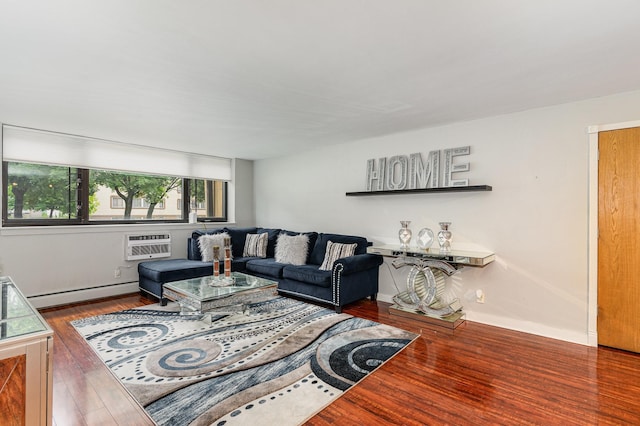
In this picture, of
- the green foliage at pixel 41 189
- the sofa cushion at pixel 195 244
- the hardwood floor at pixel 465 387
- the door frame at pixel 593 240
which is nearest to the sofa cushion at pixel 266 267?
the sofa cushion at pixel 195 244

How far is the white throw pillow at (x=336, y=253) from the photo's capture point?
173 inches

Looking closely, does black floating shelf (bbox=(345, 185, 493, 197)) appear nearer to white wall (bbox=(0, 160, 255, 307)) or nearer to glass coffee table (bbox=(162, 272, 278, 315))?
glass coffee table (bbox=(162, 272, 278, 315))

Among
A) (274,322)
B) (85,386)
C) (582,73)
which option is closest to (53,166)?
(85,386)

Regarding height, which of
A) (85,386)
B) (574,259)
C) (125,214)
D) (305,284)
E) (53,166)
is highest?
(53,166)

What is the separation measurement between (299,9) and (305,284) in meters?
3.24

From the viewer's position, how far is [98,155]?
459 centimetres

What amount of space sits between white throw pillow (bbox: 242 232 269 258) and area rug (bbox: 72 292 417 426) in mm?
1379

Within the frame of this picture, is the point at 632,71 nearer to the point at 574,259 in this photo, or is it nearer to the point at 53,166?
the point at 574,259

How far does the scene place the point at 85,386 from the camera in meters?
2.31

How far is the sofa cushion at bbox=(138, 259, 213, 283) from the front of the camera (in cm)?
421

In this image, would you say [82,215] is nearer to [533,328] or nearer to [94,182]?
[94,182]

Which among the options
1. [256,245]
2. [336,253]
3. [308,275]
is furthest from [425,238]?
[256,245]

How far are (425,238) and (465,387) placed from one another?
1.93 metres

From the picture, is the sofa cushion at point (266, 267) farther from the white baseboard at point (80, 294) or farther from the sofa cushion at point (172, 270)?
the white baseboard at point (80, 294)
